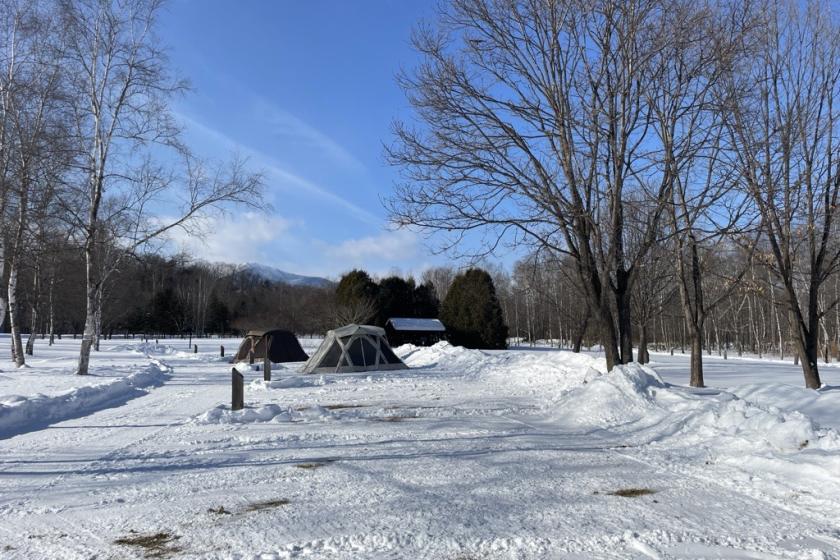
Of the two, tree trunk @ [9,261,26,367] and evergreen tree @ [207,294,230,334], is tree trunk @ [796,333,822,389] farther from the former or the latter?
evergreen tree @ [207,294,230,334]

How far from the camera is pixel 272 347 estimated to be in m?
31.2

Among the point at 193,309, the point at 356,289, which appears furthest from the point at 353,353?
the point at 193,309

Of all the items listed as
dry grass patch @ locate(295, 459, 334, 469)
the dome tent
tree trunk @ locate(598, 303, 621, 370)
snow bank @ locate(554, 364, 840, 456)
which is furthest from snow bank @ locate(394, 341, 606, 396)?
dry grass patch @ locate(295, 459, 334, 469)

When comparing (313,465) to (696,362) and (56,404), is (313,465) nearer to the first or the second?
(56,404)

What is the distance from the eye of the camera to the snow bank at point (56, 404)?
10.5 metres

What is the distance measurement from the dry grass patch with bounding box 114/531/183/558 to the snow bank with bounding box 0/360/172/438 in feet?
21.0

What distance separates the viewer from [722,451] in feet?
24.3

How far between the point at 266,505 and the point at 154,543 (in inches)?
43.6

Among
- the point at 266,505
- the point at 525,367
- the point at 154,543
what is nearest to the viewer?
the point at 154,543

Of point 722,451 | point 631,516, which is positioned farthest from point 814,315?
point 631,516

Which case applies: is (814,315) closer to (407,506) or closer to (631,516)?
(631,516)

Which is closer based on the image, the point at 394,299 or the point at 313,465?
the point at 313,465

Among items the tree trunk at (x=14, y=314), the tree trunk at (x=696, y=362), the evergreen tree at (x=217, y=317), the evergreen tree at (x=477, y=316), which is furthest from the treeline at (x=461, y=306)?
the tree trunk at (x=696, y=362)

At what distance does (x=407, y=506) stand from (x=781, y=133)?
1253 centimetres
